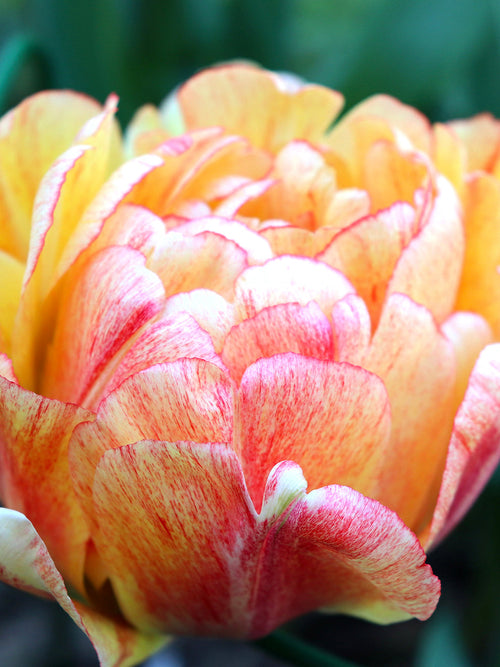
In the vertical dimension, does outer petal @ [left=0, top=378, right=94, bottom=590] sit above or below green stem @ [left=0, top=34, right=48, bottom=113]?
below

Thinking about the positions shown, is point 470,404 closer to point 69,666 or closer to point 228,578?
point 228,578

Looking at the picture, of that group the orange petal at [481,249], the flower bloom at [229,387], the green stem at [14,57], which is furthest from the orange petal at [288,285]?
the green stem at [14,57]

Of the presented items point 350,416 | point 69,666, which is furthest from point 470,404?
point 69,666

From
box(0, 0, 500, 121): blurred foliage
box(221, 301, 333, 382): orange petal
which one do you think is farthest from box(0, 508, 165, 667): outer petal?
box(0, 0, 500, 121): blurred foliage

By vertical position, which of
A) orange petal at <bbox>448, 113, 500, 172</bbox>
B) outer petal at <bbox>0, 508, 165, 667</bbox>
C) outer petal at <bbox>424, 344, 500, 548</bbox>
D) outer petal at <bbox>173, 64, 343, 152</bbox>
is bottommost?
outer petal at <bbox>0, 508, 165, 667</bbox>

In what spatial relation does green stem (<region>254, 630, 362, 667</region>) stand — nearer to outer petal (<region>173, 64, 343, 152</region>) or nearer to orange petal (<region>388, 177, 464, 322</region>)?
orange petal (<region>388, 177, 464, 322</region>)

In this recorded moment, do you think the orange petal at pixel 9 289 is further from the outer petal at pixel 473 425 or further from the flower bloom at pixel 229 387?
the outer petal at pixel 473 425
